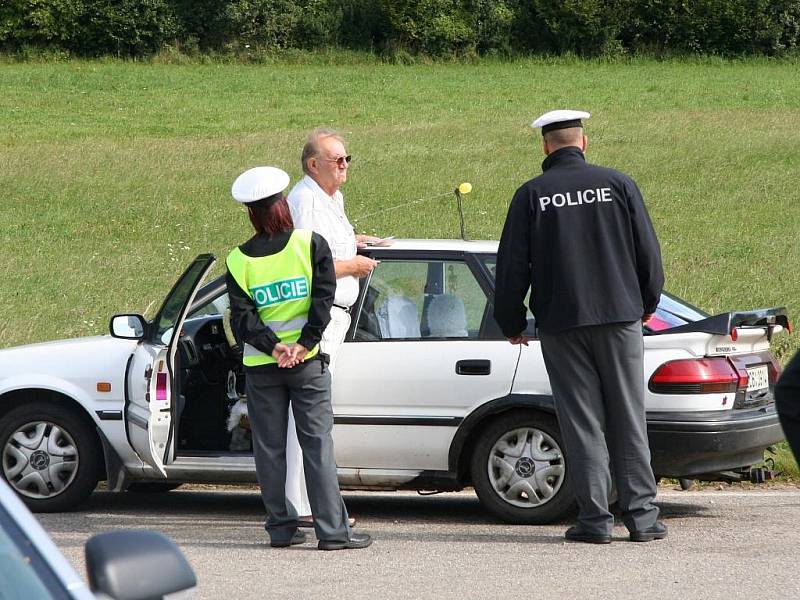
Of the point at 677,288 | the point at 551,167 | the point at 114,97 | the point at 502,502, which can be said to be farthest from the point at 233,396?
the point at 114,97

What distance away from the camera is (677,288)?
1500 centimetres

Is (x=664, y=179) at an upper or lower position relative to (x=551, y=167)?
lower

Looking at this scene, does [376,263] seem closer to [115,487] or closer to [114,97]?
[115,487]

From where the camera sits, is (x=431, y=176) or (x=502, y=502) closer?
(x=502, y=502)

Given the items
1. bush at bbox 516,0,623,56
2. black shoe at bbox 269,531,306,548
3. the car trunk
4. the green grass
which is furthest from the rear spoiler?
bush at bbox 516,0,623,56

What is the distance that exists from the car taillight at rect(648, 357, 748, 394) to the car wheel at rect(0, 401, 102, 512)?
120 inches

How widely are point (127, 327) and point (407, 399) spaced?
1.61 m

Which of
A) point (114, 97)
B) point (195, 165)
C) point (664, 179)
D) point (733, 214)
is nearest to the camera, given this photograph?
point (733, 214)

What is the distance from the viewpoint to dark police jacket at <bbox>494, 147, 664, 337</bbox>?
21.6 ft

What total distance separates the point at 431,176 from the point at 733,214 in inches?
255

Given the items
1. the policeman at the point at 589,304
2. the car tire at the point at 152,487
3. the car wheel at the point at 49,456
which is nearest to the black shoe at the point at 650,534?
the policeman at the point at 589,304

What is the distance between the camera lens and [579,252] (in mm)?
6586

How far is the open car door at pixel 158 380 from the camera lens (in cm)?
739

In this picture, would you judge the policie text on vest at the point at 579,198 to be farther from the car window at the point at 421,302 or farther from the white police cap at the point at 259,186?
the white police cap at the point at 259,186
